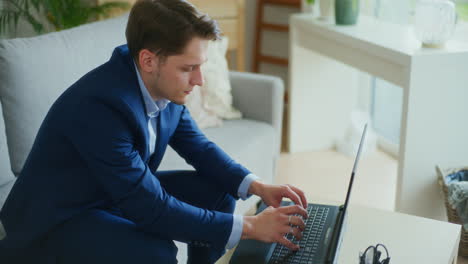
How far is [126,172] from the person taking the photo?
4.11ft

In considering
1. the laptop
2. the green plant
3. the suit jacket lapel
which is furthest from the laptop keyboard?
the green plant

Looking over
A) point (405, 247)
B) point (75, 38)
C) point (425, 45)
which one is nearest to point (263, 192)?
point (405, 247)

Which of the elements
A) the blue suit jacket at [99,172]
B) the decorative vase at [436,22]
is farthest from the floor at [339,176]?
the blue suit jacket at [99,172]

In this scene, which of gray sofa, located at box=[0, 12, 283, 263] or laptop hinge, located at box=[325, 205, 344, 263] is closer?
laptop hinge, located at box=[325, 205, 344, 263]

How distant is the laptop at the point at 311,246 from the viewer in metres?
1.24

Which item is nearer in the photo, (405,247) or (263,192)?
(405,247)

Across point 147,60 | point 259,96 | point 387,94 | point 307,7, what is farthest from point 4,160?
point 387,94

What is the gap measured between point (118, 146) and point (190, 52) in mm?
264

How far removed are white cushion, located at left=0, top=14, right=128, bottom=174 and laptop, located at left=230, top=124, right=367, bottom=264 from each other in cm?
79

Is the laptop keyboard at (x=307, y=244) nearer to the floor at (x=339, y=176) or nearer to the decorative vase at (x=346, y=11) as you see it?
the floor at (x=339, y=176)

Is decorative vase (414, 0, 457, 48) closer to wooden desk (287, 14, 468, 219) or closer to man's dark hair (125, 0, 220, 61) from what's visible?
wooden desk (287, 14, 468, 219)

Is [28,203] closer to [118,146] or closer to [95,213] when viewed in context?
[95,213]

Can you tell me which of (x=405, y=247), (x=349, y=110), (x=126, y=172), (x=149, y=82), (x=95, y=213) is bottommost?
(x=349, y=110)

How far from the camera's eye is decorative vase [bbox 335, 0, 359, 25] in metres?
2.65
